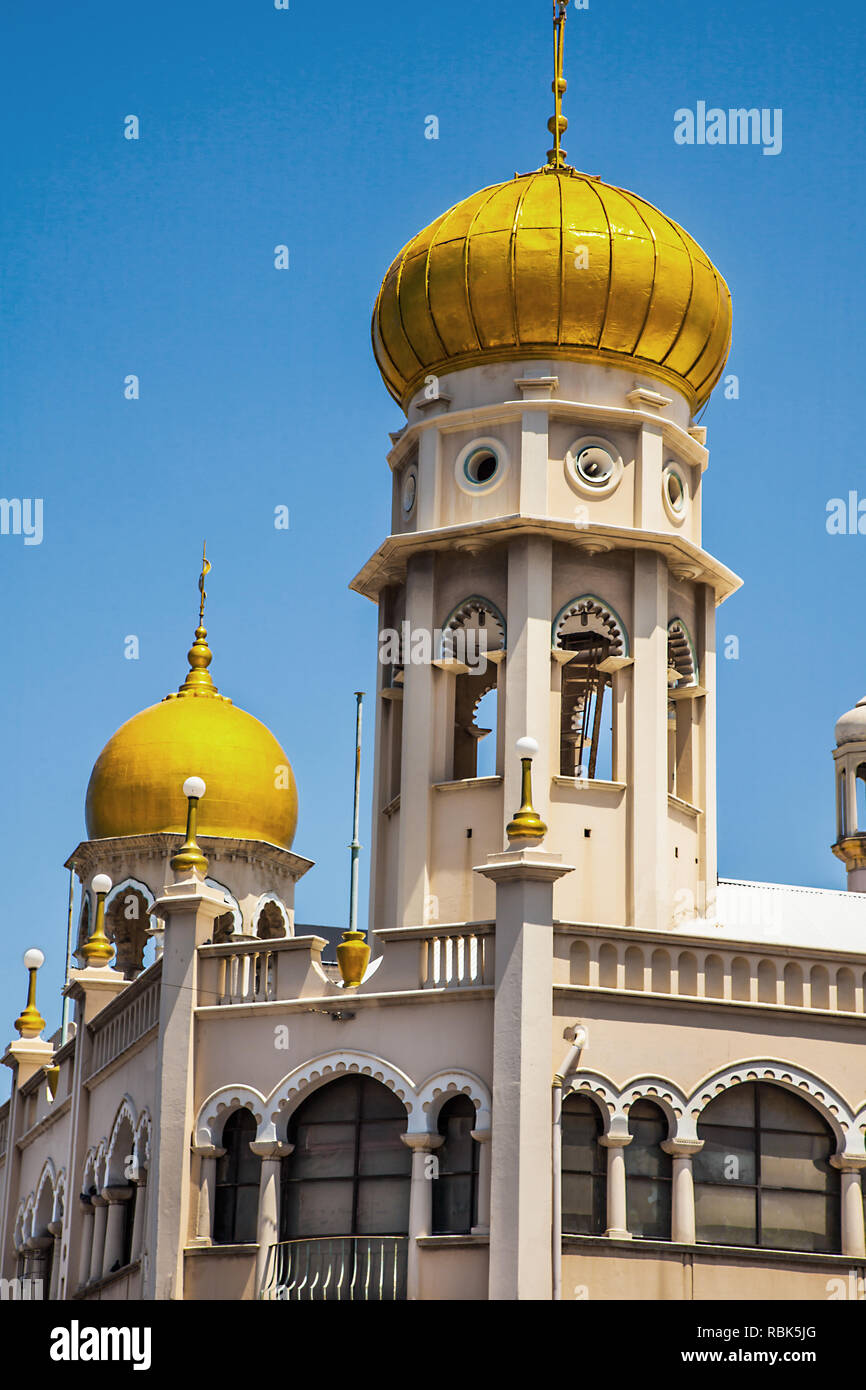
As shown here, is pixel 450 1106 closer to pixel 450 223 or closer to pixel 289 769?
pixel 450 223

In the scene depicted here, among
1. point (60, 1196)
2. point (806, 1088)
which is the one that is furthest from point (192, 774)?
point (806, 1088)

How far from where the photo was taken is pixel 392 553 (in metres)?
34.6

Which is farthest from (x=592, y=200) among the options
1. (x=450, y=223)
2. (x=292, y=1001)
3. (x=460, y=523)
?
(x=292, y=1001)

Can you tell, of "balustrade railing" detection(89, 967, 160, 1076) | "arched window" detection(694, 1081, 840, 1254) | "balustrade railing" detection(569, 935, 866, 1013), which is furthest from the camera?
"balustrade railing" detection(89, 967, 160, 1076)

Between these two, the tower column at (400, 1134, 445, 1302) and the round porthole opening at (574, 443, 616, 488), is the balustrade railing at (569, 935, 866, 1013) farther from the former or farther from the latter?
the round porthole opening at (574, 443, 616, 488)

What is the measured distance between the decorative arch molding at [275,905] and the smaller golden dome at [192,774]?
99cm

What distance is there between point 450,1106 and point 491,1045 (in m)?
0.94

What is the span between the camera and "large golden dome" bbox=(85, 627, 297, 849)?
44.0m

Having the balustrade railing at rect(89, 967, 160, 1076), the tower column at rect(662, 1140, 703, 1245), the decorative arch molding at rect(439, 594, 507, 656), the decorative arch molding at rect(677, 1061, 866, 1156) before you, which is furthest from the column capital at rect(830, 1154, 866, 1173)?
the decorative arch molding at rect(439, 594, 507, 656)

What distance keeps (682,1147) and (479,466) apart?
10602 mm

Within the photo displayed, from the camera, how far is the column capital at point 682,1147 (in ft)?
93.8

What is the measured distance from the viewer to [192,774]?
143 ft

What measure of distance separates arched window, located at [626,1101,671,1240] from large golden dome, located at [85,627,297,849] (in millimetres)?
16465

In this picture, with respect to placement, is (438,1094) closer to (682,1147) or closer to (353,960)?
(353,960)
